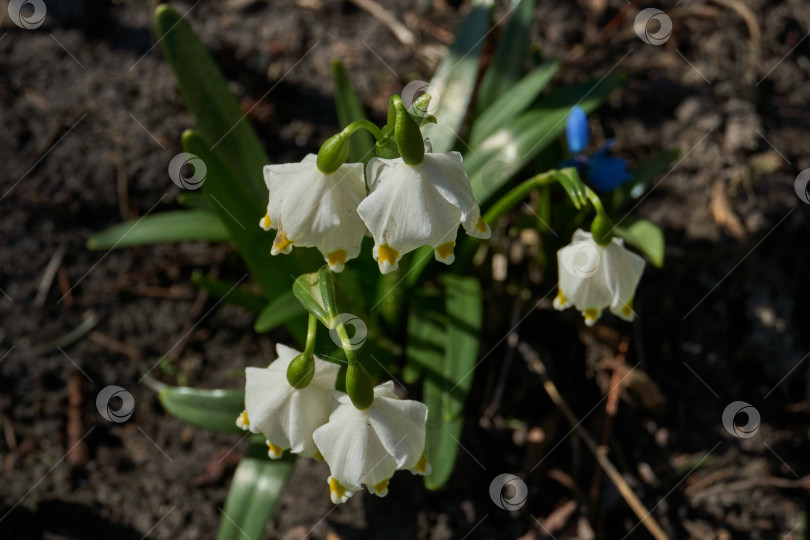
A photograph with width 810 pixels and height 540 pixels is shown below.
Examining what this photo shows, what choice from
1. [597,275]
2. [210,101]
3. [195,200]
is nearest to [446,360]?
[597,275]

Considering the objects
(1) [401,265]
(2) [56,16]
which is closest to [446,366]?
(1) [401,265]

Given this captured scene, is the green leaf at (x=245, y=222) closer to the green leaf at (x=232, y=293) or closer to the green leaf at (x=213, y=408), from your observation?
the green leaf at (x=232, y=293)

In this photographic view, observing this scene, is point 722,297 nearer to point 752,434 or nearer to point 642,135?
point 752,434

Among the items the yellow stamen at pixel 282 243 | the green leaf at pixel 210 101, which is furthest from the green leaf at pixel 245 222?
the yellow stamen at pixel 282 243

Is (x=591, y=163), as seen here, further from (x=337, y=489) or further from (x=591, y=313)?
(x=337, y=489)

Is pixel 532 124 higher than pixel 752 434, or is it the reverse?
pixel 532 124

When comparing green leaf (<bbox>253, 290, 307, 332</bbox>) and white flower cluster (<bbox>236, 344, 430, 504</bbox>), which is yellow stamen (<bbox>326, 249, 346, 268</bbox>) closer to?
white flower cluster (<bbox>236, 344, 430, 504</bbox>)
